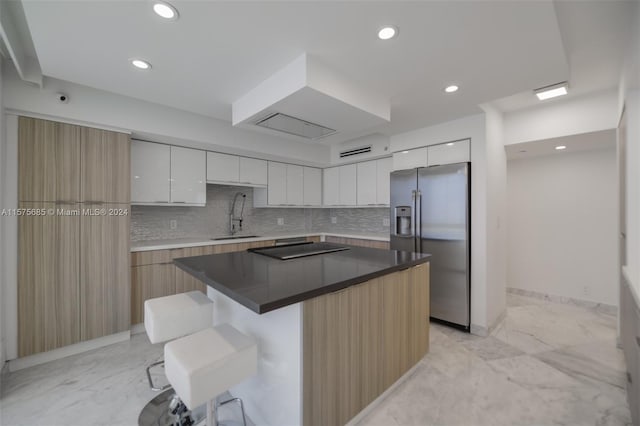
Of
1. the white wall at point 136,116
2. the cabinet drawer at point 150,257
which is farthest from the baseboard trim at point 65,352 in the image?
the white wall at point 136,116

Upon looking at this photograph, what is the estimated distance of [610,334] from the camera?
2859 millimetres

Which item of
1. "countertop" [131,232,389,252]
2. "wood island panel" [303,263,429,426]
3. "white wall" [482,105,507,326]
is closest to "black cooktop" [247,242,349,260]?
"wood island panel" [303,263,429,426]

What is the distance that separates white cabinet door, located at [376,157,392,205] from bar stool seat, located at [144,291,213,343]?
2.87 metres

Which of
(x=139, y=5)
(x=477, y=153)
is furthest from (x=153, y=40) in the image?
(x=477, y=153)

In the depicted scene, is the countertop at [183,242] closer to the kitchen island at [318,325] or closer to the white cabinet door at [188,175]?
the white cabinet door at [188,175]

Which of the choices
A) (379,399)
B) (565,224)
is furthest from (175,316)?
(565,224)

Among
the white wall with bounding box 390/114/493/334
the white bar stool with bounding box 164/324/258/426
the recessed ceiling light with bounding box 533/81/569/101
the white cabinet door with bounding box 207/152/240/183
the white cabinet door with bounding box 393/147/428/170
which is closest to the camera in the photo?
the white bar stool with bounding box 164/324/258/426

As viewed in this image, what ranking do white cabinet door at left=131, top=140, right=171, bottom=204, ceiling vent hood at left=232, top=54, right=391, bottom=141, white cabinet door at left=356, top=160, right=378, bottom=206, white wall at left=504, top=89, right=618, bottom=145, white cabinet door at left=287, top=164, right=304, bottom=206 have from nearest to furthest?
ceiling vent hood at left=232, top=54, right=391, bottom=141
white wall at left=504, top=89, right=618, bottom=145
white cabinet door at left=131, top=140, right=171, bottom=204
white cabinet door at left=356, top=160, right=378, bottom=206
white cabinet door at left=287, top=164, right=304, bottom=206

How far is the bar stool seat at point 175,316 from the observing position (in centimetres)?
167

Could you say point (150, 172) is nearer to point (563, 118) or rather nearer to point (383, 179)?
point (383, 179)

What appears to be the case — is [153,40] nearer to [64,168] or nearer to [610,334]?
[64,168]

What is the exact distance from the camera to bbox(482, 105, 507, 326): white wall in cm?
294

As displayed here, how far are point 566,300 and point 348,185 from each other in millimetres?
3511

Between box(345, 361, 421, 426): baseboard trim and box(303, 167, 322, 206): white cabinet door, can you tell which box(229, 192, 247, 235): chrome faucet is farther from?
box(345, 361, 421, 426): baseboard trim
